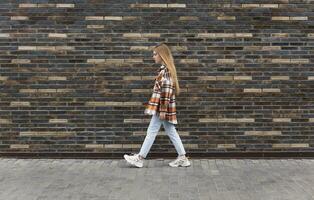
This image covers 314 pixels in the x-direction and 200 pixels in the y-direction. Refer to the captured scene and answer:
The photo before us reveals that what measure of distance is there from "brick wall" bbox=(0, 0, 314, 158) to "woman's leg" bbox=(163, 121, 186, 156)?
1.37 feet

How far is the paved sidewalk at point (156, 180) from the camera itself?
4527 mm

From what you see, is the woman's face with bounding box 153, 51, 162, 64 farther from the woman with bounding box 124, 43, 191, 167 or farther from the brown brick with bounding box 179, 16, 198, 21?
the brown brick with bounding box 179, 16, 198, 21

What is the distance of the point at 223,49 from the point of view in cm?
616

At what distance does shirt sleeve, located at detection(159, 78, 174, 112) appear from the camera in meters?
5.66

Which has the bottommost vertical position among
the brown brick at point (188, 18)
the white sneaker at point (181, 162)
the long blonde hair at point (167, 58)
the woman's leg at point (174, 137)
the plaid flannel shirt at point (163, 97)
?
the white sneaker at point (181, 162)

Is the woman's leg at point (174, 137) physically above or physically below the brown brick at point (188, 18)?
below

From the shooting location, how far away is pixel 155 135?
5.79 meters

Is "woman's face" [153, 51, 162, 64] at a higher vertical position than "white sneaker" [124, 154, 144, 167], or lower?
higher

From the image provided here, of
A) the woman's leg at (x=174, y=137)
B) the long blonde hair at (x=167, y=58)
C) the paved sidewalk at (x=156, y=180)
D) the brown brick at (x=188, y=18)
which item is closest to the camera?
the paved sidewalk at (x=156, y=180)

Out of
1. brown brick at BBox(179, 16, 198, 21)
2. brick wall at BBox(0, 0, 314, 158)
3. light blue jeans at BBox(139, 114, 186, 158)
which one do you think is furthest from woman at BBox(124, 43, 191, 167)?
brown brick at BBox(179, 16, 198, 21)

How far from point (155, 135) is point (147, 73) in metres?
1.01

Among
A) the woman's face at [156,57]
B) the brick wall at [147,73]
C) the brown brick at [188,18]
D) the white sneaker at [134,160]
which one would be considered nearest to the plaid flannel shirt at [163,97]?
the woman's face at [156,57]

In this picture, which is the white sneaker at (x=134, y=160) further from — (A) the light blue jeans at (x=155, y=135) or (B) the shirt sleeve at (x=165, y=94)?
(B) the shirt sleeve at (x=165, y=94)

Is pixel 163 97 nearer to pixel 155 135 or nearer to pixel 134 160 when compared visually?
pixel 155 135
